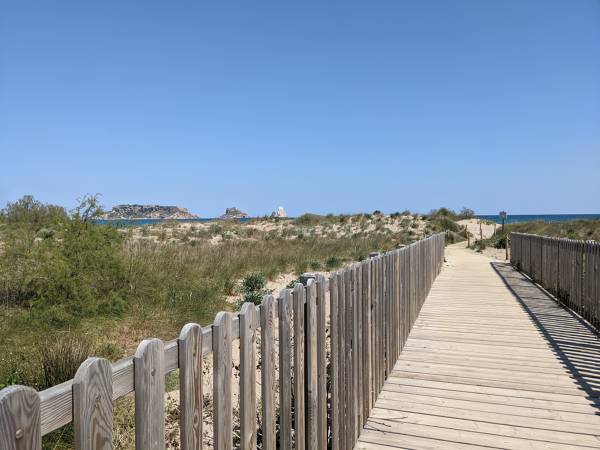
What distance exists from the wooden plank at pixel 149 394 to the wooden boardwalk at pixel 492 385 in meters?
2.49

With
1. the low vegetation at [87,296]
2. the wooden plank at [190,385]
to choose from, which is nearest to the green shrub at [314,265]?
the low vegetation at [87,296]

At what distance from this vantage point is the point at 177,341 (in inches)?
62.0

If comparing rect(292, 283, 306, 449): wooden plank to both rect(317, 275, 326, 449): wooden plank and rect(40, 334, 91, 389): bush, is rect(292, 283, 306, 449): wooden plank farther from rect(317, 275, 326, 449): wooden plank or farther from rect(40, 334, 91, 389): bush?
rect(40, 334, 91, 389): bush

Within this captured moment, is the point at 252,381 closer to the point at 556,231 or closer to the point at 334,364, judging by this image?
the point at 334,364

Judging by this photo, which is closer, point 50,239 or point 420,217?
point 50,239

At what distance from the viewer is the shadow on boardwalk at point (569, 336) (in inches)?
191

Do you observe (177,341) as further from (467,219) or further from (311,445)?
(467,219)

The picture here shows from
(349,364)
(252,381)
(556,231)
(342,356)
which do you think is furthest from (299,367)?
(556,231)

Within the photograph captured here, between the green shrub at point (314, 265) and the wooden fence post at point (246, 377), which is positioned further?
the green shrub at point (314, 265)

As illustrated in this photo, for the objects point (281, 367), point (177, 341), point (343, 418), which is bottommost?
point (343, 418)

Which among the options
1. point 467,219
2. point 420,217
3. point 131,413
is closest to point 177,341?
point 131,413

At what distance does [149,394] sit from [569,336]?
22.9ft

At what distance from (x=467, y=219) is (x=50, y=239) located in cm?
5073

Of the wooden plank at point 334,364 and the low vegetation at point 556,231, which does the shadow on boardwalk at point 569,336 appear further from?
the low vegetation at point 556,231
